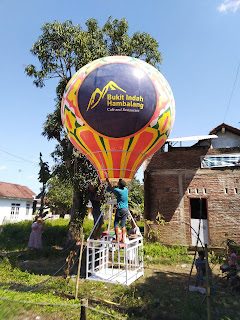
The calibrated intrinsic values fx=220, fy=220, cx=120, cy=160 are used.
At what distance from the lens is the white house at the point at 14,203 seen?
27766 mm

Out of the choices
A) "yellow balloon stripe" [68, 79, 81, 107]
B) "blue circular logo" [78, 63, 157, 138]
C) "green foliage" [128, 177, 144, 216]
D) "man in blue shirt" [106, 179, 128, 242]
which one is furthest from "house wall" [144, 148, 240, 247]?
"yellow balloon stripe" [68, 79, 81, 107]

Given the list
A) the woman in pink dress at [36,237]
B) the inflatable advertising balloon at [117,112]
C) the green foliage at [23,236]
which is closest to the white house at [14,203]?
the green foliage at [23,236]

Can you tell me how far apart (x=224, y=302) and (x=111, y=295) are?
295 centimetres

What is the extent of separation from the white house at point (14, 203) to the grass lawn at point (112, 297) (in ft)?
68.6

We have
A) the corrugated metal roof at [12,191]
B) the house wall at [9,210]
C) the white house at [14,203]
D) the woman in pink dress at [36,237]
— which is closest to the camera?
the woman in pink dress at [36,237]

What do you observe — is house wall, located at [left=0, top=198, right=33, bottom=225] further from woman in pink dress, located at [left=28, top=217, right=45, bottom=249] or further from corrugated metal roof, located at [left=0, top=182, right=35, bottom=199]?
woman in pink dress, located at [left=28, top=217, right=45, bottom=249]

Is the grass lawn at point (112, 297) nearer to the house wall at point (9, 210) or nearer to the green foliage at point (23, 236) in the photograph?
the green foliage at point (23, 236)

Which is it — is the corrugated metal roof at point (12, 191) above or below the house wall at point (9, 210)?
above

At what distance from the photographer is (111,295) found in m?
6.05

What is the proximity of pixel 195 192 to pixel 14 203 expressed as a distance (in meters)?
25.5

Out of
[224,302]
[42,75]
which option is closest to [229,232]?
[224,302]

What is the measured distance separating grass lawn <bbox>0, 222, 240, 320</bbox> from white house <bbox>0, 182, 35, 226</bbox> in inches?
823

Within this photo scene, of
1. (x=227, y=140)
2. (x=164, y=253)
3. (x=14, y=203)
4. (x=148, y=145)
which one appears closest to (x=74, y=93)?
(x=148, y=145)

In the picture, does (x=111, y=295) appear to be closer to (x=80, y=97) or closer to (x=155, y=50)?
(x=80, y=97)
